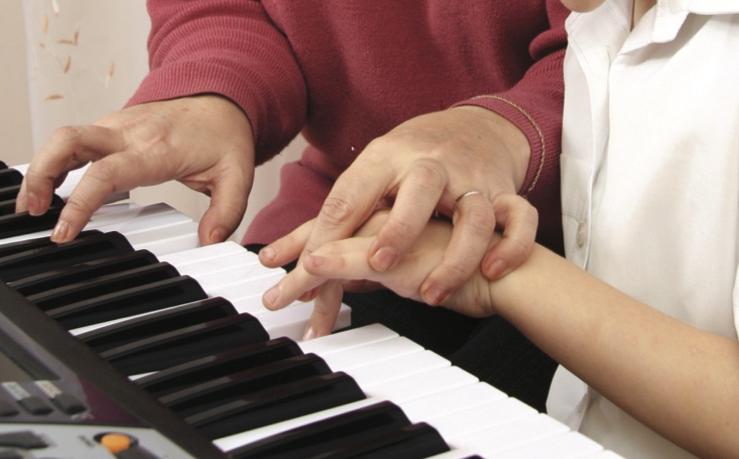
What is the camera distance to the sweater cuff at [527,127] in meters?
0.93

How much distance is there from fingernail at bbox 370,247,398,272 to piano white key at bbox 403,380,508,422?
0.39ft

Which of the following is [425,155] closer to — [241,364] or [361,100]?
[241,364]

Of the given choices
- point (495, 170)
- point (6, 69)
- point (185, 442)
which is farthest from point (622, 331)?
point (6, 69)

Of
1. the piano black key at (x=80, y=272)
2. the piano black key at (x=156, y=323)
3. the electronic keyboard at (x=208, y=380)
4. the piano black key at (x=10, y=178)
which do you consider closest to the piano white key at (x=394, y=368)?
the electronic keyboard at (x=208, y=380)

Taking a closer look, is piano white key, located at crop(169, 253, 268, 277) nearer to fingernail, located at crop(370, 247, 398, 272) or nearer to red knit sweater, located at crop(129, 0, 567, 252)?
fingernail, located at crop(370, 247, 398, 272)

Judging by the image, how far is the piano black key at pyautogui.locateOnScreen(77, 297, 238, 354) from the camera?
644 mm

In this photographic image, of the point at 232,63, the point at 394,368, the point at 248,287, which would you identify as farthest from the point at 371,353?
the point at 232,63

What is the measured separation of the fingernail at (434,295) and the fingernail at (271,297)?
10cm

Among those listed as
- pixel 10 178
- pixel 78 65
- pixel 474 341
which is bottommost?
pixel 78 65

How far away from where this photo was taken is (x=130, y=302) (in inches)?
27.3

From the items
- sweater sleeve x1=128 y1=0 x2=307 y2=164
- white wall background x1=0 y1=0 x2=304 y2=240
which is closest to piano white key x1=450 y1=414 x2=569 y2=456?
sweater sleeve x1=128 y1=0 x2=307 y2=164

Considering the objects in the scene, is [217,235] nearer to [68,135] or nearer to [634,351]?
[68,135]

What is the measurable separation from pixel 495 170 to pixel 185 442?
39 centimetres

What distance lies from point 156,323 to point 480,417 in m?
0.21
